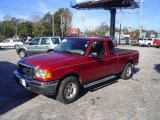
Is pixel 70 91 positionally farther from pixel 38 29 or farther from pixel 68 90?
pixel 38 29

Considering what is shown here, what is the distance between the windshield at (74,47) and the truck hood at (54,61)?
1.01 ft

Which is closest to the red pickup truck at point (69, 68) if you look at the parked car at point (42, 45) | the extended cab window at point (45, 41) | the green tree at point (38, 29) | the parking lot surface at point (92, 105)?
the parking lot surface at point (92, 105)

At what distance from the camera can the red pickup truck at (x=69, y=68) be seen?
6109 mm

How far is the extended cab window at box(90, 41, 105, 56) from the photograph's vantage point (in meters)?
7.51

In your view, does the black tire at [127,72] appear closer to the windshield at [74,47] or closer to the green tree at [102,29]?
the windshield at [74,47]

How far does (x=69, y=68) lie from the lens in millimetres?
6445

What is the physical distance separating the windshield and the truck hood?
309 millimetres

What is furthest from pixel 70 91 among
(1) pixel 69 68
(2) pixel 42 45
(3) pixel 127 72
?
(2) pixel 42 45

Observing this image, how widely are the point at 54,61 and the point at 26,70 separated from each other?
877mm

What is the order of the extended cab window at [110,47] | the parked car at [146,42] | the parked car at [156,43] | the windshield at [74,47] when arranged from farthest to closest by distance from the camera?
1. the parked car at [146,42]
2. the parked car at [156,43]
3. the extended cab window at [110,47]
4. the windshield at [74,47]

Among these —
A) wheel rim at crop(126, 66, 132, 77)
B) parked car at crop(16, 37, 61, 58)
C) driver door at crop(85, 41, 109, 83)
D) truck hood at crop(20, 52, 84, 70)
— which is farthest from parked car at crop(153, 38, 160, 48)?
truck hood at crop(20, 52, 84, 70)

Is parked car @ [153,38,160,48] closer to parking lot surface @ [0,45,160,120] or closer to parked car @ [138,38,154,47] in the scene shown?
parked car @ [138,38,154,47]

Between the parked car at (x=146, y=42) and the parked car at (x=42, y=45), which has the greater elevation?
the parked car at (x=42, y=45)

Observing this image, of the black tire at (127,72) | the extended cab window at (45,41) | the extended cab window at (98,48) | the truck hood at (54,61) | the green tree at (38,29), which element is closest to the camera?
the truck hood at (54,61)
